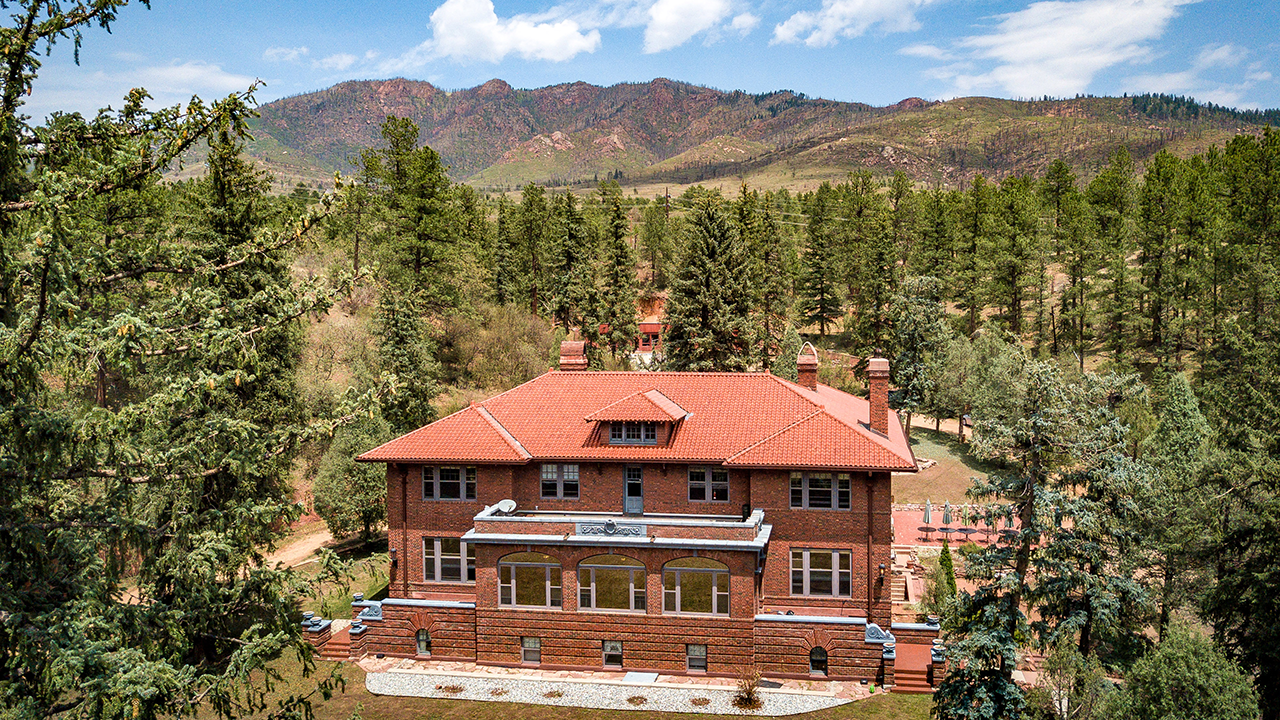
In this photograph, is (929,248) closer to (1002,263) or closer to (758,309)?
(1002,263)

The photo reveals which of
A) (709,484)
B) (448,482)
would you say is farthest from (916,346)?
(448,482)

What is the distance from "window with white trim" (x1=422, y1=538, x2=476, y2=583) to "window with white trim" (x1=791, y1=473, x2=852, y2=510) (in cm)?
1216

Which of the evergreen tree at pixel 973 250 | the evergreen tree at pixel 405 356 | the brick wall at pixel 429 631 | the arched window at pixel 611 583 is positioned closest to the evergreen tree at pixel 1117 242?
the evergreen tree at pixel 973 250

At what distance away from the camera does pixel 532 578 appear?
28.5 m

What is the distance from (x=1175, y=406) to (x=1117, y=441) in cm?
2081

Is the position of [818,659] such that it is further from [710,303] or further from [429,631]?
[710,303]

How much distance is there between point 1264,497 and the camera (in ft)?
92.6

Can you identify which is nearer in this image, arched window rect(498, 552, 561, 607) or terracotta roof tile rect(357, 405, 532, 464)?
arched window rect(498, 552, 561, 607)

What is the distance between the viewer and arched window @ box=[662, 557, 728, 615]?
90.5 ft

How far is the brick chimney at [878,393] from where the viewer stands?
108ft

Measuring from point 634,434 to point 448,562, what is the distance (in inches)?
335

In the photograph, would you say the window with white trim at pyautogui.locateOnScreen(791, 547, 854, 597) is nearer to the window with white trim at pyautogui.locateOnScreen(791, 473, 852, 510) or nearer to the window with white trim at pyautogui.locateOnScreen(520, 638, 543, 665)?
the window with white trim at pyautogui.locateOnScreen(791, 473, 852, 510)

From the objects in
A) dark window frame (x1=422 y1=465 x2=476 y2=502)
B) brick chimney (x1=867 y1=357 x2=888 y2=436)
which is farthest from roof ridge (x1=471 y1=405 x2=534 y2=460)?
brick chimney (x1=867 y1=357 x2=888 y2=436)

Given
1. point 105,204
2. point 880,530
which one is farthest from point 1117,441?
point 105,204
